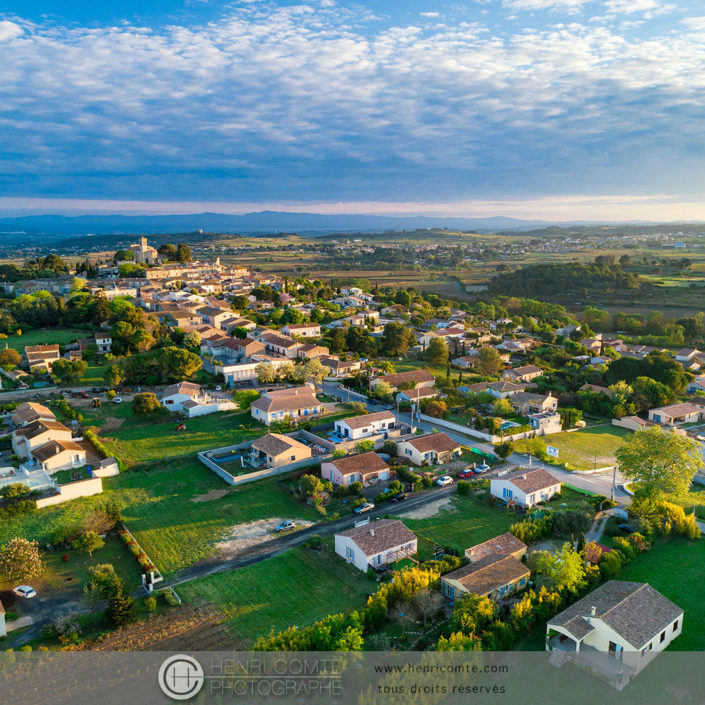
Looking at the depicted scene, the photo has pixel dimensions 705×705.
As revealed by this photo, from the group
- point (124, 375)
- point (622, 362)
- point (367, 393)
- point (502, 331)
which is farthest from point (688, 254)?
point (124, 375)

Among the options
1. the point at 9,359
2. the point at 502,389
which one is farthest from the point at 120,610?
the point at 9,359

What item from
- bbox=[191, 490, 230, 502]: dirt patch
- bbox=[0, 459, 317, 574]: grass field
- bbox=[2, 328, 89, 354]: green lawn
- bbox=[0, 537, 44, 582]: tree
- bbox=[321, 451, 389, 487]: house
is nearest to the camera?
bbox=[0, 537, 44, 582]: tree

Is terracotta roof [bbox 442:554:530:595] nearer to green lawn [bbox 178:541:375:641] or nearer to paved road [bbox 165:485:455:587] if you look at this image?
green lawn [bbox 178:541:375:641]

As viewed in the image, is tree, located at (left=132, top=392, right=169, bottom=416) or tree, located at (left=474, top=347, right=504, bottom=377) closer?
tree, located at (left=132, top=392, right=169, bottom=416)

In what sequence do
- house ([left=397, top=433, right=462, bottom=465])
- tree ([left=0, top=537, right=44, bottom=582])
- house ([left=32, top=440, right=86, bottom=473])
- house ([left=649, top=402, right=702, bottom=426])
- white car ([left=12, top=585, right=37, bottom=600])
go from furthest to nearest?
house ([left=649, top=402, right=702, bottom=426]) → house ([left=397, top=433, right=462, bottom=465]) → house ([left=32, top=440, right=86, bottom=473]) → tree ([left=0, top=537, right=44, bottom=582]) → white car ([left=12, top=585, right=37, bottom=600])

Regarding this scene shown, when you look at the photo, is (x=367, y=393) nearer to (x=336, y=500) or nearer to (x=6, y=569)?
(x=336, y=500)

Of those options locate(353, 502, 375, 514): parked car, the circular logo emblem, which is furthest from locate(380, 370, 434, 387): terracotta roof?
the circular logo emblem

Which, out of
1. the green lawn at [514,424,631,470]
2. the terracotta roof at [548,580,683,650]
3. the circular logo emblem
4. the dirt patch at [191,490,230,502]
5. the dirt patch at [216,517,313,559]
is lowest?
the green lawn at [514,424,631,470]
